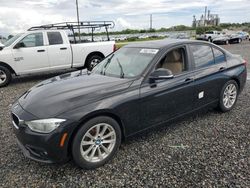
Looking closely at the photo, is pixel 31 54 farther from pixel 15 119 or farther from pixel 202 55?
pixel 202 55

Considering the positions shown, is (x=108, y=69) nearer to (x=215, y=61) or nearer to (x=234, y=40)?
(x=215, y=61)

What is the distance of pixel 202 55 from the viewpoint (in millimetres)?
4141

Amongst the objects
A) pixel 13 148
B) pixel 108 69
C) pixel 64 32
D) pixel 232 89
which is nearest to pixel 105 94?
pixel 108 69

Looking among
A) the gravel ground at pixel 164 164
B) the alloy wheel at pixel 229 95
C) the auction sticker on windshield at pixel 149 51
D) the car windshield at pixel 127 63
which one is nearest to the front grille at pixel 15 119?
the gravel ground at pixel 164 164

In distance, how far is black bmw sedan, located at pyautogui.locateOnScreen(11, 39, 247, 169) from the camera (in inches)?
106

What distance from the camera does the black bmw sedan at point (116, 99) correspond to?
8.82 ft

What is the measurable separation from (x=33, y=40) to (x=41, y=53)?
1.60ft

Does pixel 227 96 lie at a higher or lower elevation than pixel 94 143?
higher

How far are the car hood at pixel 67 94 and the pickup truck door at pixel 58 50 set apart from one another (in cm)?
495

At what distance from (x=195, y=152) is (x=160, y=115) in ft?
2.32

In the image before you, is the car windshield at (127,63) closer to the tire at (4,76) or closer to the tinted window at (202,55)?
the tinted window at (202,55)

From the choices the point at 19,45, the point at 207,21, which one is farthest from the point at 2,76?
the point at 207,21

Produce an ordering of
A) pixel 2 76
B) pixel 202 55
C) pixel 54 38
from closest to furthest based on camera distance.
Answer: pixel 202 55, pixel 2 76, pixel 54 38

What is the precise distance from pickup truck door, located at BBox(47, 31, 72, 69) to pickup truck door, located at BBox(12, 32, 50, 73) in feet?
0.65
